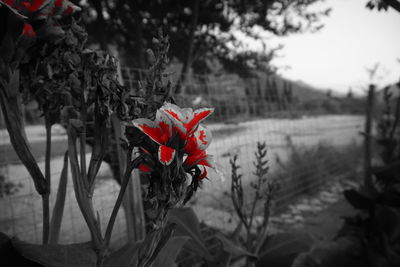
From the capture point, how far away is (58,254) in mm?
751

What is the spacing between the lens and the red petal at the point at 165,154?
568mm

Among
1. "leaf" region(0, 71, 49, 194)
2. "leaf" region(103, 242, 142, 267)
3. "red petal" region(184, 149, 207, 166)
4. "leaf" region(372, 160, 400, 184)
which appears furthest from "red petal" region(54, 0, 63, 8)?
"leaf" region(372, 160, 400, 184)

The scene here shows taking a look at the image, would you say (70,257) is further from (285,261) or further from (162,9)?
(162,9)

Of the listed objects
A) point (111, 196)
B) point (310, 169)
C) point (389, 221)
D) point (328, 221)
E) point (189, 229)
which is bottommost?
point (328, 221)

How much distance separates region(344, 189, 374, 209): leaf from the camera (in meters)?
2.41

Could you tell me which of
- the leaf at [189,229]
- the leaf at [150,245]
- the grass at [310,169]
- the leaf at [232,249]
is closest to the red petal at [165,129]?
the leaf at [150,245]

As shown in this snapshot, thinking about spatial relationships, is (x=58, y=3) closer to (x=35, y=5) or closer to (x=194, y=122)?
(x=35, y=5)

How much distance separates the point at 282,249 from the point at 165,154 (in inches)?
58.7

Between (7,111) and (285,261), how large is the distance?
1630mm

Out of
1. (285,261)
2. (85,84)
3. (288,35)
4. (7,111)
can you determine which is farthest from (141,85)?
(288,35)

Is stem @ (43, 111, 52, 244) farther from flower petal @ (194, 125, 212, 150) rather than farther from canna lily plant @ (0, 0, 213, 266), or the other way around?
flower petal @ (194, 125, 212, 150)

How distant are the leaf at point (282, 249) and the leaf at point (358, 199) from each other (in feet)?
2.43

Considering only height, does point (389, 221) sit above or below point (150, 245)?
below

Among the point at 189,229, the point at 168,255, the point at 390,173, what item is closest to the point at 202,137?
the point at 168,255
